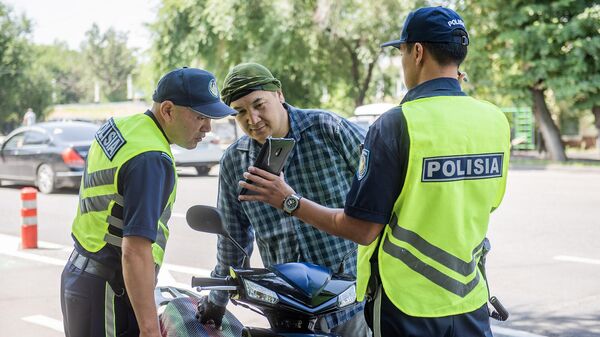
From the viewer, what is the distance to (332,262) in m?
3.19

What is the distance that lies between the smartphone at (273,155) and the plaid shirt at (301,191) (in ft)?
2.48

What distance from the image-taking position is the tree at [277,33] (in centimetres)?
2791

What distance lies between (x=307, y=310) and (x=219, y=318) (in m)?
0.46

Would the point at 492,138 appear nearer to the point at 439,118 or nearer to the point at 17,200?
the point at 439,118

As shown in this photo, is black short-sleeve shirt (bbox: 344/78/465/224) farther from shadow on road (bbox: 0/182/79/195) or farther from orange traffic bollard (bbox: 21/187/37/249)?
shadow on road (bbox: 0/182/79/195)

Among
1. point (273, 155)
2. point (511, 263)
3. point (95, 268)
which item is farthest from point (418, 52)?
point (511, 263)

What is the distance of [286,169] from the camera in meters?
3.28

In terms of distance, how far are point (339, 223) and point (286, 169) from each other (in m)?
1.00

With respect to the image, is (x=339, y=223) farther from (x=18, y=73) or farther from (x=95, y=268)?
(x=18, y=73)

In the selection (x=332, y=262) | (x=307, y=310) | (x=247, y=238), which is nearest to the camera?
(x=307, y=310)

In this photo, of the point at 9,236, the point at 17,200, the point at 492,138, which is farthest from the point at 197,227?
the point at 17,200

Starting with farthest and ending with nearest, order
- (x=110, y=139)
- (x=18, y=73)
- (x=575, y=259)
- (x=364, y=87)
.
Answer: (x=18, y=73) < (x=364, y=87) < (x=575, y=259) < (x=110, y=139)

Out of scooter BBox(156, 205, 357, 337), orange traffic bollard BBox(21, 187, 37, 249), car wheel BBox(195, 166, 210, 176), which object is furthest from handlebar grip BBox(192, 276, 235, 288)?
car wheel BBox(195, 166, 210, 176)

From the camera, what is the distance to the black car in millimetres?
14883
